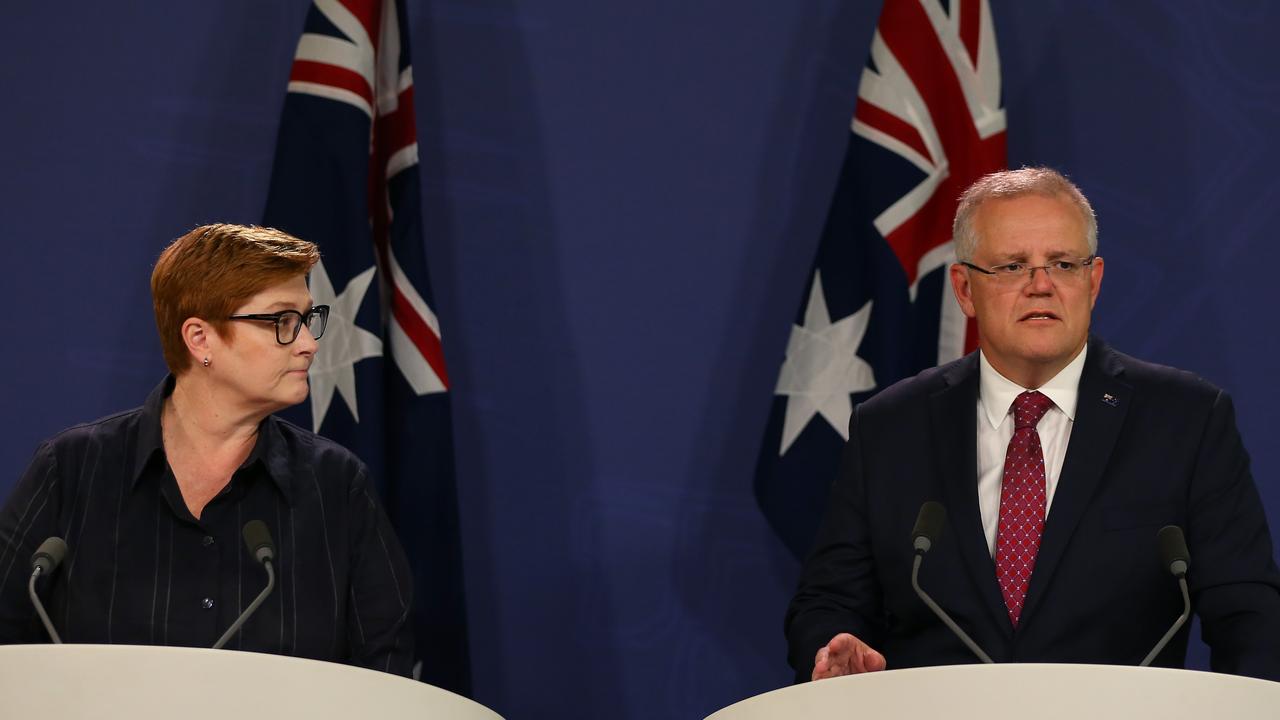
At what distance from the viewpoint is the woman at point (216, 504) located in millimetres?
2605

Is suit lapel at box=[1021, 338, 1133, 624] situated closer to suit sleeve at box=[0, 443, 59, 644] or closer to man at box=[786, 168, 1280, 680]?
man at box=[786, 168, 1280, 680]

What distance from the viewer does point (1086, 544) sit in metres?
2.53

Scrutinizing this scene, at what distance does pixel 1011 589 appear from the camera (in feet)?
8.38

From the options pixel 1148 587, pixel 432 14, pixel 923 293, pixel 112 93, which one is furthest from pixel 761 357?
pixel 112 93

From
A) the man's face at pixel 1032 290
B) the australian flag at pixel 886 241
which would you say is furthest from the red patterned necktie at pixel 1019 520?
the australian flag at pixel 886 241

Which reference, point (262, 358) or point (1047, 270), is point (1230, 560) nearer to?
point (1047, 270)

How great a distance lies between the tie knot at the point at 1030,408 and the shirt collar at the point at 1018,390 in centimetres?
1

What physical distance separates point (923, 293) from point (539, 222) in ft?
3.22

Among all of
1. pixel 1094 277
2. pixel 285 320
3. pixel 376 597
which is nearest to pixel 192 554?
pixel 376 597

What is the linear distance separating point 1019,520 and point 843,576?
1.04ft

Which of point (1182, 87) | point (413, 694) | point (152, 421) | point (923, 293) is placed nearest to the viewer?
point (413, 694)

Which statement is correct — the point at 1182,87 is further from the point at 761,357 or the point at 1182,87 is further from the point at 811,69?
the point at 761,357

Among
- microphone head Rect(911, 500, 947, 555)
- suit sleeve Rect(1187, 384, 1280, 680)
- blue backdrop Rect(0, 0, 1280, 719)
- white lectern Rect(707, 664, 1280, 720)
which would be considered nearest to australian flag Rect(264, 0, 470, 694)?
blue backdrop Rect(0, 0, 1280, 719)

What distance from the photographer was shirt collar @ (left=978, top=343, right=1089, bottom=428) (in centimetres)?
267
